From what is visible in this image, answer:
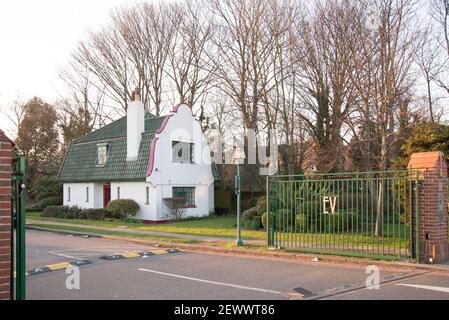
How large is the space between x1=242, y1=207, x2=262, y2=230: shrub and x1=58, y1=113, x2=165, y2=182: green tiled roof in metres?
7.42

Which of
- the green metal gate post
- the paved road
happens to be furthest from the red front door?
the green metal gate post

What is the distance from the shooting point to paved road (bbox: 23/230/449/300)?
8.95 m

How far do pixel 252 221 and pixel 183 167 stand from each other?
28.0 feet

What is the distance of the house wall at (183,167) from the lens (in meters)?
28.0

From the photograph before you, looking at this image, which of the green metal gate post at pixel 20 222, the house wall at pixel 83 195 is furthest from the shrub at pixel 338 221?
the house wall at pixel 83 195

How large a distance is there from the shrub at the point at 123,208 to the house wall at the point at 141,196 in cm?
36

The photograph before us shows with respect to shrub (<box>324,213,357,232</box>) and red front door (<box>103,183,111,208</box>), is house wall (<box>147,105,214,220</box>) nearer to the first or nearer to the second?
red front door (<box>103,183,111,208</box>)

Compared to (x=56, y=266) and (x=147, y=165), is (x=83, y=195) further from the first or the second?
(x=56, y=266)

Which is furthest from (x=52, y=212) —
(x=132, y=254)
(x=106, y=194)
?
(x=132, y=254)

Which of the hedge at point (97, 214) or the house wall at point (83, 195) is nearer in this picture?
the hedge at point (97, 214)

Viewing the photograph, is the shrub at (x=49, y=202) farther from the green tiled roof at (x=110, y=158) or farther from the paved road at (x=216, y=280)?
the paved road at (x=216, y=280)

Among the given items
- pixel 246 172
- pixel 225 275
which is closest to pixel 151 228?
pixel 246 172
